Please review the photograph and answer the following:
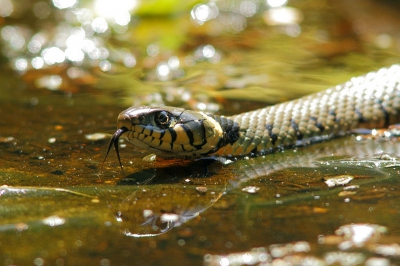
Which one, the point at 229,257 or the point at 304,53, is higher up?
the point at 304,53

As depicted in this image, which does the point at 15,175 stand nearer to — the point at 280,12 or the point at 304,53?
the point at 304,53

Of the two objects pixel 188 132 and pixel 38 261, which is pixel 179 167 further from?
pixel 38 261

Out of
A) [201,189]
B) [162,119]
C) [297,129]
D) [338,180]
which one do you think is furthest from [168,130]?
[297,129]

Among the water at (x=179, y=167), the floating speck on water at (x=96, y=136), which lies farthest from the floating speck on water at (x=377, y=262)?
the floating speck on water at (x=96, y=136)

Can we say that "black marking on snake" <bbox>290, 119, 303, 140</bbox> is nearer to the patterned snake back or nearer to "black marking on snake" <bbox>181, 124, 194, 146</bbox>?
the patterned snake back

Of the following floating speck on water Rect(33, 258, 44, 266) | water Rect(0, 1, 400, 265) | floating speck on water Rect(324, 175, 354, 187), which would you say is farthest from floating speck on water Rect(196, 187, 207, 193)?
floating speck on water Rect(33, 258, 44, 266)

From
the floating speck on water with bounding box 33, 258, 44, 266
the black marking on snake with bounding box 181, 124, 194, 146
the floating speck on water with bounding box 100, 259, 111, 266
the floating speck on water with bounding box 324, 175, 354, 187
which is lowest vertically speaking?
the floating speck on water with bounding box 33, 258, 44, 266

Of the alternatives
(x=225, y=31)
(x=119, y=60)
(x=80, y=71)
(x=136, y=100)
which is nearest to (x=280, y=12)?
(x=225, y=31)
